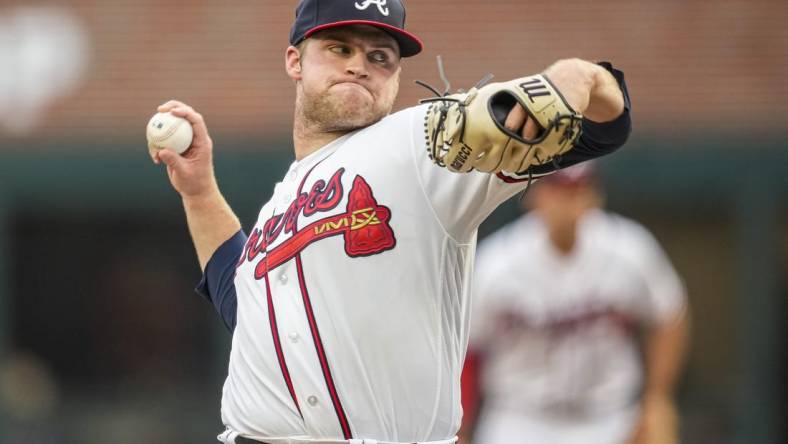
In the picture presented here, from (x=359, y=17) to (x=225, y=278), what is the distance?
0.94 m

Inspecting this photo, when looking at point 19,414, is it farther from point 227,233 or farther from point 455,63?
point 227,233

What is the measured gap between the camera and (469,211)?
318 cm

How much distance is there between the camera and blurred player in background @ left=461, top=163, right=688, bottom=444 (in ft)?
19.4

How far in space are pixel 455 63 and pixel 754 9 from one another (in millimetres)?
2320

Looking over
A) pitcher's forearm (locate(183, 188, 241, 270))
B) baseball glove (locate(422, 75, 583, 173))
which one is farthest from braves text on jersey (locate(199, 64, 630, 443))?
pitcher's forearm (locate(183, 188, 241, 270))

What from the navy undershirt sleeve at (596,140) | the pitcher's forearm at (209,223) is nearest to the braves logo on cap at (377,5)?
the navy undershirt sleeve at (596,140)

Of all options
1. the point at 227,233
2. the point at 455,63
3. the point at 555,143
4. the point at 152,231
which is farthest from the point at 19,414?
the point at 555,143

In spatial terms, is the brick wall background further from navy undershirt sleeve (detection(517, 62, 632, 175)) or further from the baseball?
navy undershirt sleeve (detection(517, 62, 632, 175))

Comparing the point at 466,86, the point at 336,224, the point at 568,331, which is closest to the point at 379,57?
the point at 336,224

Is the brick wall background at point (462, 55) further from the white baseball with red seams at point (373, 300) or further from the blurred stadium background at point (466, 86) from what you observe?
the white baseball with red seams at point (373, 300)

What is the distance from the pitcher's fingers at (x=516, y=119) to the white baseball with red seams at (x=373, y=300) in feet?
1.36

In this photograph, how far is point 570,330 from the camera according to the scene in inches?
234

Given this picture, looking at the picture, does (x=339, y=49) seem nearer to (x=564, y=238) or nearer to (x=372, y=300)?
(x=372, y=300)

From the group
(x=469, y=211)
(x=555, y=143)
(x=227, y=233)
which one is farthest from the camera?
(x=227, y=233)
